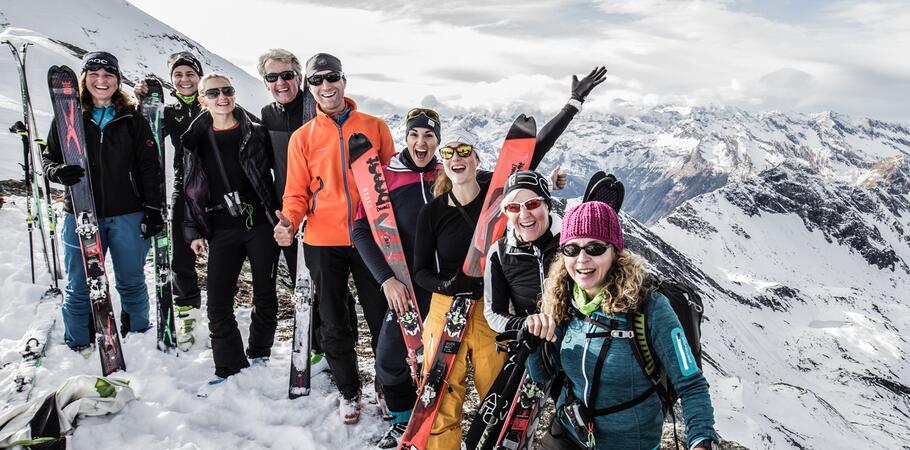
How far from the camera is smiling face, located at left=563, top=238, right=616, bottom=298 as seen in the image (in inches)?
146

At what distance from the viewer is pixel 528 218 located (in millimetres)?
4555

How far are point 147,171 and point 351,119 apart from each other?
9.63ft

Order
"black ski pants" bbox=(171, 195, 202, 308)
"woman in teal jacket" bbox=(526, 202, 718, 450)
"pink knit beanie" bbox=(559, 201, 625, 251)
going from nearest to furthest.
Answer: "woman in teal jacket" bbox=(526, 202, 718, 450) < "pink knit beanie" bbox=(559, 201, 625, 251) < "black ski pants" bbox=(171, 195, 202, 308)

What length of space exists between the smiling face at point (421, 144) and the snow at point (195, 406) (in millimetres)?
2985

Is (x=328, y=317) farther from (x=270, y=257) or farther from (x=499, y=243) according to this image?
(x=499, y=243)

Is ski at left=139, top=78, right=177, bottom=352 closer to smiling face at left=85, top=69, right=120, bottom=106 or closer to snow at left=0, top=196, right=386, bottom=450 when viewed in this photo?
snow at left=0, top=196, right=386, bottom=450

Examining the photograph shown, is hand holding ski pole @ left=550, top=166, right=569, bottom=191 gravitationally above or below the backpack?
above

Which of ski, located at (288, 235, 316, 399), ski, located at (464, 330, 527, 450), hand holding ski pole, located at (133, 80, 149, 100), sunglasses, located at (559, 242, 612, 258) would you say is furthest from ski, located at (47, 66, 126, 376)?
sunglasses, located at (559, 242, 612, 258)

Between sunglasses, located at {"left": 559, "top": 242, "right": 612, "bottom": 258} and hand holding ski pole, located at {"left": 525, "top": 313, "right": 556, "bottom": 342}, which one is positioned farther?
hand holding ski pole, located at {"left": 525, "top": 313, "right": 556, "bottom": 342}

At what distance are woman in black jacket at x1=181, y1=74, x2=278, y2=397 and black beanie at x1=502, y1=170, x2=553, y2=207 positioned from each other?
331 centimetres

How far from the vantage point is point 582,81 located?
20.6 ft

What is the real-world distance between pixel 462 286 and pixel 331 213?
1849 millimetres

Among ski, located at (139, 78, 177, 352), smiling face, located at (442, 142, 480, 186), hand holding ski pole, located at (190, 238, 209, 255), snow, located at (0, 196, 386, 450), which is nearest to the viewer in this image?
smiling face, located at (442, 142, 480, 186)

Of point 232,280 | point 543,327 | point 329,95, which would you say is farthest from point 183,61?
point 543,327
